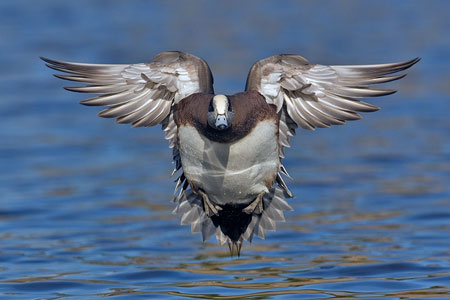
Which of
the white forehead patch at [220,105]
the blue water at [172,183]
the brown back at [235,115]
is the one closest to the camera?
the white forehead patch at [220,105]

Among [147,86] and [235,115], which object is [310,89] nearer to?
[235,115]

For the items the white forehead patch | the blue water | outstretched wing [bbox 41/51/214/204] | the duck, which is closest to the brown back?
the duck

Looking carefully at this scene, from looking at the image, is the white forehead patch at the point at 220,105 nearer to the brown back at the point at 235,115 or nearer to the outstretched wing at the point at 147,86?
the brown back at the point at 235,115

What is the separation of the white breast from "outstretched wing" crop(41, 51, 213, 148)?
0.42 m

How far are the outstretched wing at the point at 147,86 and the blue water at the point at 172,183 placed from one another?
162cm

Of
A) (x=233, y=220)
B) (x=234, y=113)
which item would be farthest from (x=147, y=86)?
(x=233, y=220)

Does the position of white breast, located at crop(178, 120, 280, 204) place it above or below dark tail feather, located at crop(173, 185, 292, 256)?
above

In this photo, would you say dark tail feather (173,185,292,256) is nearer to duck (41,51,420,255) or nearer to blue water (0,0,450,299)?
duck (41,51,420,255)

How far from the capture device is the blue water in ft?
30.4

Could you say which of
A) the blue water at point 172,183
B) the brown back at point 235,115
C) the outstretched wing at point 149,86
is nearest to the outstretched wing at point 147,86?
the outstretched wing at point 149,86

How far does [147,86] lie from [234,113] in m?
0.88

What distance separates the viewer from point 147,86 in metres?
7.83

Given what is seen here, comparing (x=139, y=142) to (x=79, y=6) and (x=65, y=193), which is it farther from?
(x=79, y=6)

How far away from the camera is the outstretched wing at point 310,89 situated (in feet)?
25.5
